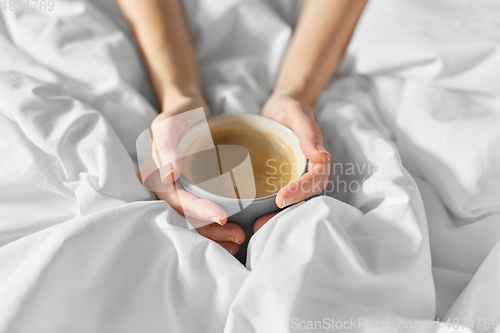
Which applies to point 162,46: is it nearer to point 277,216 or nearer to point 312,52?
point 312,52

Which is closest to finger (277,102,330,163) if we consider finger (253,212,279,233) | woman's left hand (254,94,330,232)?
woman's left hand (254,94,330,232)

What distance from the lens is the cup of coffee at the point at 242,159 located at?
55 cm

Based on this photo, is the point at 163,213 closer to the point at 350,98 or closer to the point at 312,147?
the point at 312,147

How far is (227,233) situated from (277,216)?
8 cm

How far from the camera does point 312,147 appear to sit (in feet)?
1.81

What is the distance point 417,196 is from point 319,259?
18 centimetres

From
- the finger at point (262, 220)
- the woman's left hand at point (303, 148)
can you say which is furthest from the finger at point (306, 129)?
the finger at point (262, 220)

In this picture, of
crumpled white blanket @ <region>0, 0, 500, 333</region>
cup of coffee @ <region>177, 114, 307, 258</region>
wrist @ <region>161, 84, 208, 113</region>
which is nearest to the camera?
crumpled white blanket @ <region>0, 0, 500, 333</region>

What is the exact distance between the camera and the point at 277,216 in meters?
0.49

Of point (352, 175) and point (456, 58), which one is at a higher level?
point (456, 58)

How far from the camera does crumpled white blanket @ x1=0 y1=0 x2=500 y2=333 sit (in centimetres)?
43

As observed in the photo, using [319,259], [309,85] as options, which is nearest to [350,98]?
[309,85]

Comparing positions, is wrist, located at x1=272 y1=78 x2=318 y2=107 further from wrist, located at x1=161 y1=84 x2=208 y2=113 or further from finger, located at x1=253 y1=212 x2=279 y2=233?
finger, located at x1=253 y1=212 x2=279 y2=233

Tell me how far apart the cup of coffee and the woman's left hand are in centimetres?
1
